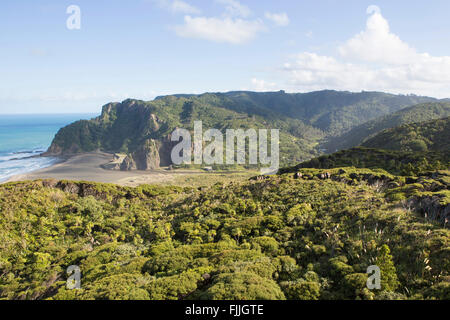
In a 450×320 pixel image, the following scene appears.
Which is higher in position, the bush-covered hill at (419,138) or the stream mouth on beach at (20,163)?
the bush-covered hill at (419,138)

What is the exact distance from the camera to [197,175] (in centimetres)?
14988

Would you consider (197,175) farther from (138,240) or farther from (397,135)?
(138,240)

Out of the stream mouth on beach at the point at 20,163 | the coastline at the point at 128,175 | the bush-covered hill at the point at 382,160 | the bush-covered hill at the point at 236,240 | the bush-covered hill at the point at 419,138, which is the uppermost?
the bush-covered hill at the point at 419,138

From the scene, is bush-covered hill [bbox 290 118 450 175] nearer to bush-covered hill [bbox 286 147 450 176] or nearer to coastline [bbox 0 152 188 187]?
bush-covered hill [bbox 286 147 450 176]

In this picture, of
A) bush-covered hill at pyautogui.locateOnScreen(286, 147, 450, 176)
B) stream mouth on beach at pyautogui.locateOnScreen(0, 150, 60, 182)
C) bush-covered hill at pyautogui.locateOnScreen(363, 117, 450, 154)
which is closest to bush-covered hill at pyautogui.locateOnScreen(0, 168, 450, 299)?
bush-covered hill at pyautogui.locateOnScreen(286, 147, 450, 176)

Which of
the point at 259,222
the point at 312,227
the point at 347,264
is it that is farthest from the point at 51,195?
the point at 347,264

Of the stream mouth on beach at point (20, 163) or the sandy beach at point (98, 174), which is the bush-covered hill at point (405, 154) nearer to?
the sandy beach at point (98, 174)

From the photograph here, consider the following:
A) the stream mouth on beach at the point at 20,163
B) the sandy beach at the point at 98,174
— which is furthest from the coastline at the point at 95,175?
the stream mouth on beach at the point at 20,163

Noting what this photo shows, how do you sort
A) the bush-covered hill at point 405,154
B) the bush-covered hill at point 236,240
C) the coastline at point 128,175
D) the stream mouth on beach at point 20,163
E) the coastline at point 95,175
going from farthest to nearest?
the stream mouth on beach at point 20,163 → the coastline at point 128,175 → the coastline at point 95,175 → the bush-covered hill at point 405,154 → the bush-covered hill at point 236,240

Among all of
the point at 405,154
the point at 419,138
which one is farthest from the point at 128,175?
the point at 419,138

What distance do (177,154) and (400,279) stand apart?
173222mm

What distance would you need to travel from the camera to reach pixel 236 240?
2766 centimetres

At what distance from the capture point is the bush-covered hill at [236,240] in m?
16.7

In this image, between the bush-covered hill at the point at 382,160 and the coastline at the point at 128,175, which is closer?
the bush-covered hill at the point at 382,160
